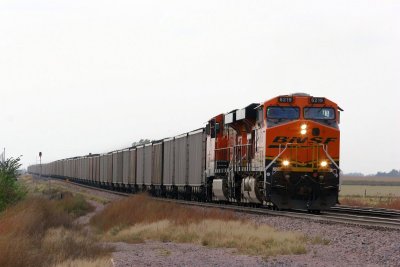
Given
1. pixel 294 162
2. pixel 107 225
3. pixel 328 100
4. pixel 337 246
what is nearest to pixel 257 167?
pixel 294 162

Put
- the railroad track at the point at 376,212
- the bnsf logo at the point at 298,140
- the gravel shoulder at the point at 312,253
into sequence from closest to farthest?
the gravel shoulder at the point at 312,253
the bnsf logo at the point at 298,140
the railroad track at the point at 376,212

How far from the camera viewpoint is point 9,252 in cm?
1102

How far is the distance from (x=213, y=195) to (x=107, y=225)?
655 centimetres

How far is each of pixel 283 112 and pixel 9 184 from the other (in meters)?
11.9

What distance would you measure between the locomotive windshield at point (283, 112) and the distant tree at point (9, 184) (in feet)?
35.3

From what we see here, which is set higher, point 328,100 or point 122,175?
point 328,100

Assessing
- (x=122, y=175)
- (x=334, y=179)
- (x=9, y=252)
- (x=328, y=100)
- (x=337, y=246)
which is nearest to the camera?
(x=9, y=252)

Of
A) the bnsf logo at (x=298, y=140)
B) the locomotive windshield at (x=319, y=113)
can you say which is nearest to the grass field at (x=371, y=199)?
the locomotive windshield at (x=319, y=113)

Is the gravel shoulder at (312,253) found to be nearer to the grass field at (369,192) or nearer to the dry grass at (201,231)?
the dry grass at (201,231)

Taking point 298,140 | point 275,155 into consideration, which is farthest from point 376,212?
point 275,155

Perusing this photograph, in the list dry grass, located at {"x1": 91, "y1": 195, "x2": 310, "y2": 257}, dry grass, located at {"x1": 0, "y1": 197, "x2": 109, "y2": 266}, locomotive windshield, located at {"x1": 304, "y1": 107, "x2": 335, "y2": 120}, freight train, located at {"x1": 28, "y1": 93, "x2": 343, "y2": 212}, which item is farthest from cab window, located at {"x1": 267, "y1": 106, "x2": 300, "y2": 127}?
dry grass, located at {"x1": 0, "y1": 197, "x2": 109, "y2": 266}

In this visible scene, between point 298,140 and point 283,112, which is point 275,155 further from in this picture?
point 283,112

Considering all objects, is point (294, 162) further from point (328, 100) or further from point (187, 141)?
point (187, 141)

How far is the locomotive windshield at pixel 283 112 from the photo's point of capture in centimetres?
2239
